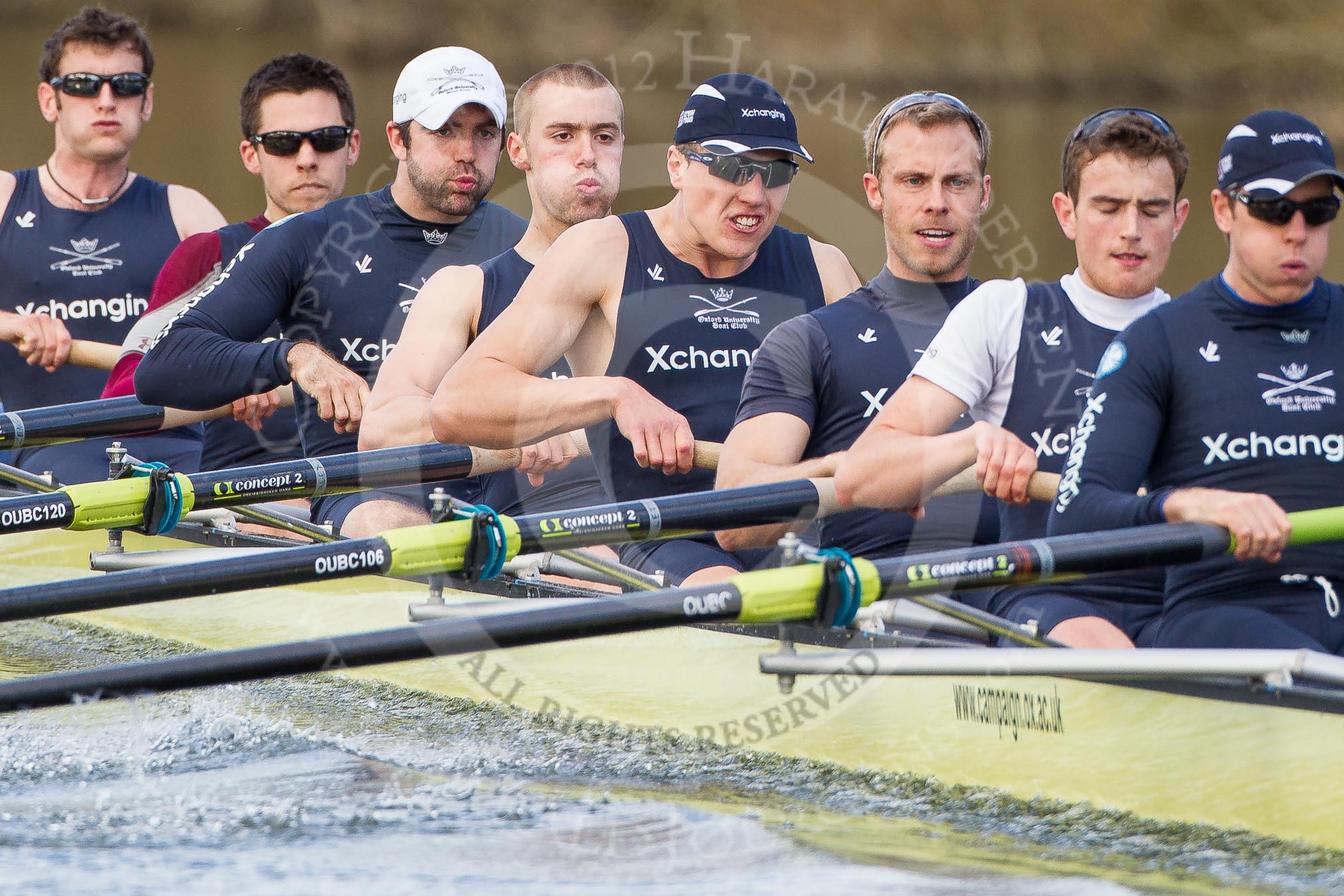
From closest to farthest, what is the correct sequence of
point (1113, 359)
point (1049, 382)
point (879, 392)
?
point (1113, 359)
point (1049, 382)
point (879, 392)

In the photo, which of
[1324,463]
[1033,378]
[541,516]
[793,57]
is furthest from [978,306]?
[793,57]

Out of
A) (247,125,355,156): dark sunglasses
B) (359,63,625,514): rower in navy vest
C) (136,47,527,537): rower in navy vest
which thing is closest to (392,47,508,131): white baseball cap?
(136,47,527,537): rower in navy vest

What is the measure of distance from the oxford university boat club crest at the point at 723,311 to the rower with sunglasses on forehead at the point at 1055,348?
67 cm

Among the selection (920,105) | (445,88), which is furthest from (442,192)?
(920,105)

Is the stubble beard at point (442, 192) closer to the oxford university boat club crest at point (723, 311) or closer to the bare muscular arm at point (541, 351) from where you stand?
the bare muscular arm at point (541, 351)

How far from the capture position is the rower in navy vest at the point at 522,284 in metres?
4.82

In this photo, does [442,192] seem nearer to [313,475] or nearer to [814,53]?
[313,475]

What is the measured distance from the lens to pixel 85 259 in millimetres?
6680

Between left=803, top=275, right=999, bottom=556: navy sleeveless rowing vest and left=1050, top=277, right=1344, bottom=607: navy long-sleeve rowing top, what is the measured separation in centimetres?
68

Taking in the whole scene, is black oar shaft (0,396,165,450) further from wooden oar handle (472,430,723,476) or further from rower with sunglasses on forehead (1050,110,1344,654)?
rower with sunglasses on forehead (1050,110,1344,654)

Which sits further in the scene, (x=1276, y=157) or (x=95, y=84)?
(x=95, y=84)

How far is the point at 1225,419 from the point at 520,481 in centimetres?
221

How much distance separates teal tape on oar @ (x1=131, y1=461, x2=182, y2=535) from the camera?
4.37m

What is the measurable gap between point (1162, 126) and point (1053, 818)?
5.12ft
